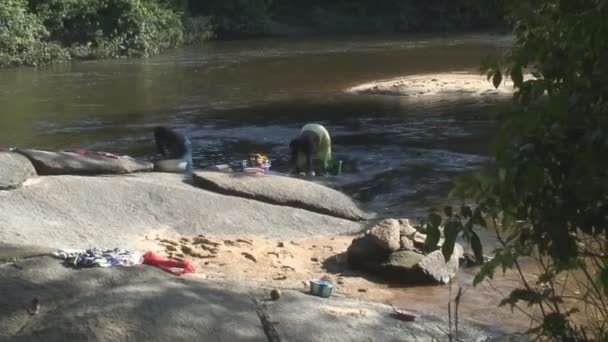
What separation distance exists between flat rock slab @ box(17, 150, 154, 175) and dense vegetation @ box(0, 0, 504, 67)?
30.4ft

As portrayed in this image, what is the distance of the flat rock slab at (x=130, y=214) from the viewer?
7805mm

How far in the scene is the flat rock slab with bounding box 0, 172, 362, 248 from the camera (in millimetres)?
7805

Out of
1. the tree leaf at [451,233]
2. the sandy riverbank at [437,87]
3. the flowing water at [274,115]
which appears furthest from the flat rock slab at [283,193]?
the sandy riverbank at [437,87]

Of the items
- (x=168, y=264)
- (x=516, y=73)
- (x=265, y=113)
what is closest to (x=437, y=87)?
(x=265, y=113)

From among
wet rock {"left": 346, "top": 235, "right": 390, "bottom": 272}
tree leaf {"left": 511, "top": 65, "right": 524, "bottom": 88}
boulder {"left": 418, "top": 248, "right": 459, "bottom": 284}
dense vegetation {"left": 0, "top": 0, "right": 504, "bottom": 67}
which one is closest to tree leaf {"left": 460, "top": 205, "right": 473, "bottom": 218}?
tree leaf {"left": 511, "top": 65, "right": 524, "bottom": 88}

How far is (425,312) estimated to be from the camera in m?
6.60

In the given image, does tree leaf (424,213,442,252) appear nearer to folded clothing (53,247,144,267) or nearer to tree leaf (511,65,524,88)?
tree leaf (511,65,524,88)

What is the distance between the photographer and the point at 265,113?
56.5ft

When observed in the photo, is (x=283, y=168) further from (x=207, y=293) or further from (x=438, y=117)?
(x=207, y=293)

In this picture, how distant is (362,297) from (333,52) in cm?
2351

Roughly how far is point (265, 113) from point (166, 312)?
39.4ft

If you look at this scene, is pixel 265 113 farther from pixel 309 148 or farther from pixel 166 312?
pixel 166 312

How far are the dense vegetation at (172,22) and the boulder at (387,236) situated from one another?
10528 mm

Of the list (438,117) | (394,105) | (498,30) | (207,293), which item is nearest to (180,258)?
(207,293)
